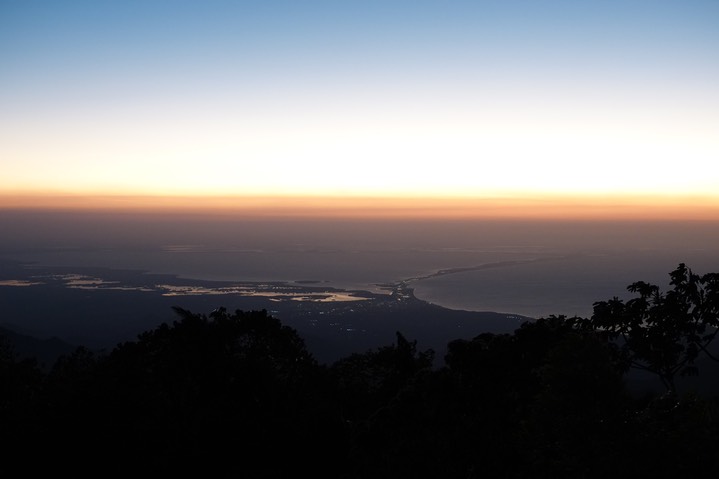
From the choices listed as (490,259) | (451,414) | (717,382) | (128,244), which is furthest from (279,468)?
(128,244)

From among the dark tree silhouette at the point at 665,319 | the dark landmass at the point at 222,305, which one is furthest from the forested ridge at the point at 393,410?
the dark landmass at the point at 222,305

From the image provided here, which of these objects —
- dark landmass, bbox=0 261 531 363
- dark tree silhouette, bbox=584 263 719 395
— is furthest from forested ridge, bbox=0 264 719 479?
dark landmass, bbox=0 261 531 363

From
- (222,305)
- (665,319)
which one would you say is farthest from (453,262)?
(665,319)

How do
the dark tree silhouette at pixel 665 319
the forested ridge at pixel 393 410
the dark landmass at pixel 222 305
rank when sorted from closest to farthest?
1. the forested ridge at pixel 393 410
2. the dark tree silhouette at pixel 665 319
3. the dark landmass at pixel 222 305

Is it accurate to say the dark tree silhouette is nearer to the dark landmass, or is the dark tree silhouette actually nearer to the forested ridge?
the forested ridge

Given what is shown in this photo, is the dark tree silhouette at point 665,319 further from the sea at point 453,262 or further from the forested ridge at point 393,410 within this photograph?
the sea at point 453,262
